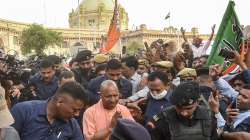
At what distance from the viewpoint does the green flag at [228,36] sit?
5.77 meters

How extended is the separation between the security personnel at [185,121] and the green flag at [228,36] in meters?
1.36

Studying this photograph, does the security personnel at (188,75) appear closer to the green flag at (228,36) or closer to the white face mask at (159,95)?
the green flag at (228,36)

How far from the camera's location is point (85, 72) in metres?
8.31

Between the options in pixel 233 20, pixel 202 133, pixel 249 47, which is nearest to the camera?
pixel 202 133

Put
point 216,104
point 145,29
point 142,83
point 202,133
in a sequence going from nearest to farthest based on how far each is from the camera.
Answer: point 202,133 < point 216,104 < point 142,83 < point 145,29

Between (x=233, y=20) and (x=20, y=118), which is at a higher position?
(x=233, y=20)

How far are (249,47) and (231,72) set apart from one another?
3.52 ft

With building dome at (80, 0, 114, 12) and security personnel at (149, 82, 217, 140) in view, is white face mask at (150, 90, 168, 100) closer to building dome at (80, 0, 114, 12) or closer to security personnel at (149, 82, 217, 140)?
security personnel at (149, 82, 217, 140)

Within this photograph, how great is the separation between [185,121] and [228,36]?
1.78 meters

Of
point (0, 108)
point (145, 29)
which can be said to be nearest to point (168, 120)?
point (0, 108)

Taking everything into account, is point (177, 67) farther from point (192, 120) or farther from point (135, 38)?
point (135, 38)

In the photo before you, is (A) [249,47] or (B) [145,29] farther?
(B) [145,29]

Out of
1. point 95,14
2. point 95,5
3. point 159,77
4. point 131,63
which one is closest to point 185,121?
point 159,77

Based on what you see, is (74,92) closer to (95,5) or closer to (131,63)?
(131,63)
